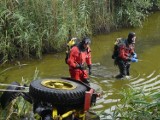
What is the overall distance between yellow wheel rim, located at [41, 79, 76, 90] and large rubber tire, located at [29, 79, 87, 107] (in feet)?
0.36

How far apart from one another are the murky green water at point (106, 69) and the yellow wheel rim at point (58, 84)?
2.12 metres

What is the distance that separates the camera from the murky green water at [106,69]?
8881 millimetres

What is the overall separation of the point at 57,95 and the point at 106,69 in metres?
5.54

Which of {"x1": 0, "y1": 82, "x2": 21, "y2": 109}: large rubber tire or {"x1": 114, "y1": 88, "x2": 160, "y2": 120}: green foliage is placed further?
{"x1": 0, "y1": 82, "x2": 21, "y2": 109}: large rubber tire

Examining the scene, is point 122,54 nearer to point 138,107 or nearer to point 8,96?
point 138,107

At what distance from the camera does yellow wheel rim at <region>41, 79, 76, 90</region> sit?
17.7 ft

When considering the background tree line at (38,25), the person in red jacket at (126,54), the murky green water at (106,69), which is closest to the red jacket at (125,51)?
the person in red jacket at (126,54)

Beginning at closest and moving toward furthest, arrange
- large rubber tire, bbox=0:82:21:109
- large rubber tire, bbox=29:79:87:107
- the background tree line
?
large rubber tire, bbox=29:79:87:107
large rubber tire, bbox=0:82:21:109
the background tree line

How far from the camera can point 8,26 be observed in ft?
34.6

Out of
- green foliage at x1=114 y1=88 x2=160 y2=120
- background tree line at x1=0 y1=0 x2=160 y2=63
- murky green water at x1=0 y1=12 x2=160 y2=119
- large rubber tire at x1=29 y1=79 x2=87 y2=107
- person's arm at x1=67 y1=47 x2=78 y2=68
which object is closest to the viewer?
green foliage at x1=114 y1=88 x2=160 y2=120

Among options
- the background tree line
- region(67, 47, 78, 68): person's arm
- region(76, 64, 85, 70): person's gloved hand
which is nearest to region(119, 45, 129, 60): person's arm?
region(76, 64, 85, 70): person's gloved hand

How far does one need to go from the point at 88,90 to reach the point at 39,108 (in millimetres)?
764

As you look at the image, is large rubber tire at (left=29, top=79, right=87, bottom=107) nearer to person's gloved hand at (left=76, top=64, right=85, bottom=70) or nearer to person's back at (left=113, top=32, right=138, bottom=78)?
person's gloved hand at (left=76, top=64, right=85, bottom=70)

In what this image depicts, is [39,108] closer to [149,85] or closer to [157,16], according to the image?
[149,85]
